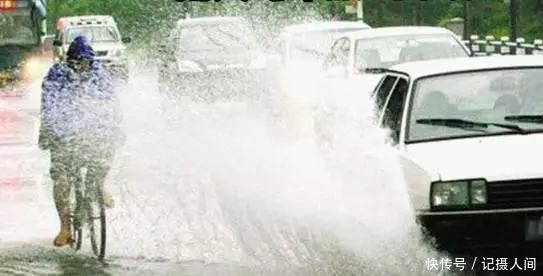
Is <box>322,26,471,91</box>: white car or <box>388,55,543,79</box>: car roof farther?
<box>322,26,471,91</box>: white car

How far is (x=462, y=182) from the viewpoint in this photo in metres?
7.21

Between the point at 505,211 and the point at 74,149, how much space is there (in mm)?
3589

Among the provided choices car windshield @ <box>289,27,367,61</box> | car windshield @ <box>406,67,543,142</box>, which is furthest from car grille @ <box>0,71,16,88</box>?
car windshield @ <box>406,67,543,142</box>

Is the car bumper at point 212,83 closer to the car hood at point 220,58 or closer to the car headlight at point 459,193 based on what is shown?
the car hood at point 220,58

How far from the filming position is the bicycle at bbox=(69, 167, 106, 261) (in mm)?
9516

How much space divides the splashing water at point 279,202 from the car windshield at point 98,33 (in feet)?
Answer: 77.7

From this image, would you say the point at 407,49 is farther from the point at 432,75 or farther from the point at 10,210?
the point at 432,75

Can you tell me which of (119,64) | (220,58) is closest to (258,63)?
(220,58)

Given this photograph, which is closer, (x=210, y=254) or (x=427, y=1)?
(x=210, y=254)

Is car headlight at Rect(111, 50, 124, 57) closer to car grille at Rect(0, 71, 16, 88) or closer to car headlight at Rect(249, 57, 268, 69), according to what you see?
car grille at Rect(0, 71, 16, 88)

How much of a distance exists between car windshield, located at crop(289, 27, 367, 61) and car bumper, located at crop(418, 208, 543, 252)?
1303 centimetres

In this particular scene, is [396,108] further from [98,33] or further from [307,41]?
[98,33]

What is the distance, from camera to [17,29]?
1293 inches

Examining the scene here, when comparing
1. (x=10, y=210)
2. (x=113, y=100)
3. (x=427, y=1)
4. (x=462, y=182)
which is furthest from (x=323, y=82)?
(x=427, y=1)
